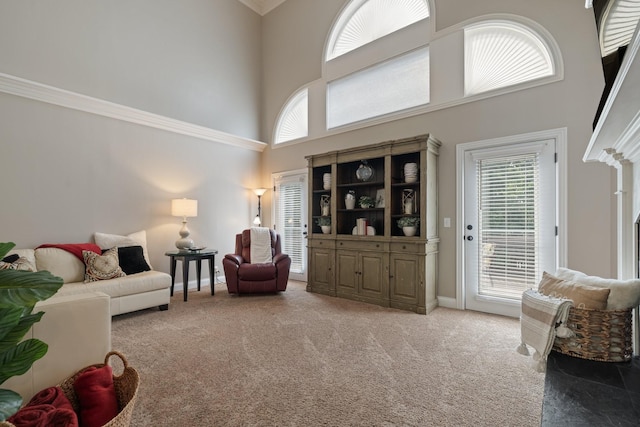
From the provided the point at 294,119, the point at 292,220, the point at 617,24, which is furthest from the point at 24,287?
the point at 294,119

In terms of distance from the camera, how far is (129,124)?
4523 millimetres

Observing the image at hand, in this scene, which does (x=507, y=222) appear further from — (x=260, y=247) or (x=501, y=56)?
(x=260, y=247)

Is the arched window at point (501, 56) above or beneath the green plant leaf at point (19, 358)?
above

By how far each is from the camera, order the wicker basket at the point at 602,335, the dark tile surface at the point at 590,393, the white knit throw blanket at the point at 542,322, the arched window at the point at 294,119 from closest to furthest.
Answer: the dark tile surface at the point at 590,393, the wicker basket at the point at 602,335, the white knit throw blanket at the point at 542,322, the arched window at the point at 294,119

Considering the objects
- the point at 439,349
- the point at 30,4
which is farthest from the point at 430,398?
the point at 30,4

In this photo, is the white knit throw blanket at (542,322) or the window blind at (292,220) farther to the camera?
the window blind at (292,220)

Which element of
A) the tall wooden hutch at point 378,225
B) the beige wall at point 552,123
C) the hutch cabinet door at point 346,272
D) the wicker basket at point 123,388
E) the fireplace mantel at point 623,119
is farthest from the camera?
the hutch cabinet door at point 346,272

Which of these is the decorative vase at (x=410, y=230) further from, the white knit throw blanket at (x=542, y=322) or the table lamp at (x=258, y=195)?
the table lamp at (x=258, y=195)

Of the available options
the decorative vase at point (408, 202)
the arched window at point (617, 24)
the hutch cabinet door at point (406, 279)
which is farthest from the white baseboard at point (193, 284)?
the arched window at point (617, 24)

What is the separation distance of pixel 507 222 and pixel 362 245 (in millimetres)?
1775

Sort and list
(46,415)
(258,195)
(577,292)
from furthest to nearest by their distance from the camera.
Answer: (258,195) → (577,292) → (46,415)

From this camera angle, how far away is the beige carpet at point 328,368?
1.79 m

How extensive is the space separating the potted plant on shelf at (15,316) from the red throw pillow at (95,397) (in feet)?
1.26

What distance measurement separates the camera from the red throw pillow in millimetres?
1385
